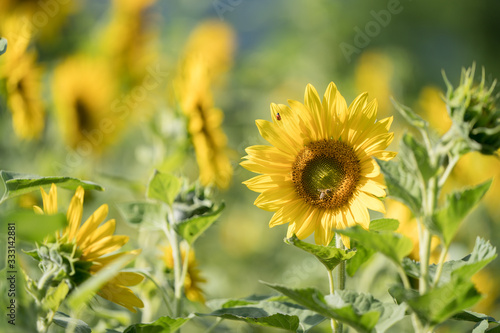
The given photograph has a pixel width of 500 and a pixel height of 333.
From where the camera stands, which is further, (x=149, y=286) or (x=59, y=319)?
(x=149, y=286)

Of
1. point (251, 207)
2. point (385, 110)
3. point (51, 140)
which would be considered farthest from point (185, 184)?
point (385, 110)

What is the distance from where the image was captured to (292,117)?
59cm

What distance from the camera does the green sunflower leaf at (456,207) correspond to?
419mm

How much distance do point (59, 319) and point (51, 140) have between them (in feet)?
3.20

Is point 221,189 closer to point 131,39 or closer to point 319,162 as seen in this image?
point 319,162

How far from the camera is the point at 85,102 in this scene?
1477 millimetres

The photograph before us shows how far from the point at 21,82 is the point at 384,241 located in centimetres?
83

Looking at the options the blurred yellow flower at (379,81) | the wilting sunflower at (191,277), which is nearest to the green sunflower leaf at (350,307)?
the wilting sunflower at (191,277)

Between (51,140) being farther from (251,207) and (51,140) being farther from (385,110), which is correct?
(385,110)

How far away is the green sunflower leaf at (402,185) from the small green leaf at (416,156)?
19 mm

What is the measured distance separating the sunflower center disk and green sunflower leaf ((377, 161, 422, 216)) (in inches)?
5.1

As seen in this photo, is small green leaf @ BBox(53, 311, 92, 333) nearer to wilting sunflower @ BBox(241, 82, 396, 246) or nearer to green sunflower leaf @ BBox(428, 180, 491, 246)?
wilting sunflower @ BBox(241, 82, 396, 246)

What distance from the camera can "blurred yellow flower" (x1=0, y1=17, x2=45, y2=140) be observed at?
973 mm

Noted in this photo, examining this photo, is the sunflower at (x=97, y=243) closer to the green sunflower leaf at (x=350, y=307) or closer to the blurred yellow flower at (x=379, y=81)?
the green sunflower leaf at (x=350, y=307)
